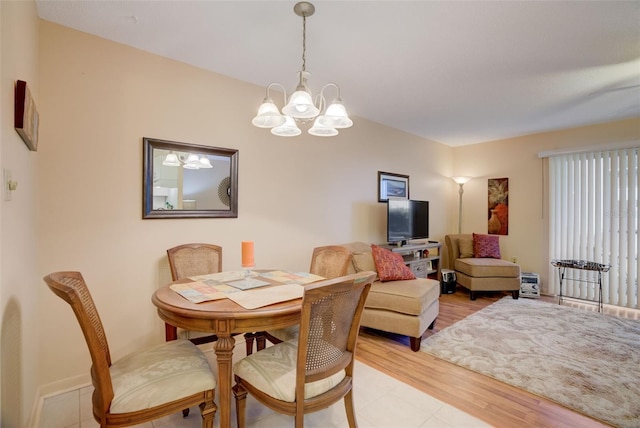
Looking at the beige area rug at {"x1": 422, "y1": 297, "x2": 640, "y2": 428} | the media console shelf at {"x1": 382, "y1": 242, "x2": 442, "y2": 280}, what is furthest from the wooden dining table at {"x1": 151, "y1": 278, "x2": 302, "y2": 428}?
the media console shelf at {"x1": 382, "y1": 242, "x2": 442, "y2": 280}

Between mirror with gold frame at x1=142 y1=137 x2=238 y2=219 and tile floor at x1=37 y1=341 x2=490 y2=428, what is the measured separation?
4.36 ft

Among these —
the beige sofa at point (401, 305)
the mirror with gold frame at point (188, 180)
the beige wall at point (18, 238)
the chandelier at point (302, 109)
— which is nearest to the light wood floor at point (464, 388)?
the beige sofa at point (401, 305)

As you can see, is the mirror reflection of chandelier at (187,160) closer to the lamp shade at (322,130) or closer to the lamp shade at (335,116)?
the lamp shade at (322,130)

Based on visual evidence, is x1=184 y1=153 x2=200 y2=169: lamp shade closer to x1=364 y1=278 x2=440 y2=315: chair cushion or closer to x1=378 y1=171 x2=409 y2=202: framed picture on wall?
x1=364 y1=278 x2=440 y2=315: chair cushion

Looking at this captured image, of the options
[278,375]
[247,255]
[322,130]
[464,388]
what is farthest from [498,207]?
[278,375]

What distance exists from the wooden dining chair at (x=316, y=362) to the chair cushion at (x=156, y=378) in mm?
209

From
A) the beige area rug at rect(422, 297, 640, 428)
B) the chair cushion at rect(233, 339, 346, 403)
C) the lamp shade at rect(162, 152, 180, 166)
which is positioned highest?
the lamp shade at rect(162, 152, 180, 166)

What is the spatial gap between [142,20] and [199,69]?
0.66m

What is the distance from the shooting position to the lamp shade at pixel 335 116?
1928 mm

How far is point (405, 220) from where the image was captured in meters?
4.29

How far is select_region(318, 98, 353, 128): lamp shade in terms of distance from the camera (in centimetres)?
193

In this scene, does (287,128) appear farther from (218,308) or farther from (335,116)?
(218,308)

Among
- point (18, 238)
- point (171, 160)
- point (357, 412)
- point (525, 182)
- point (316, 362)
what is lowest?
point (357, 412)

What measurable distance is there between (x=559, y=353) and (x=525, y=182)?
125 inches
